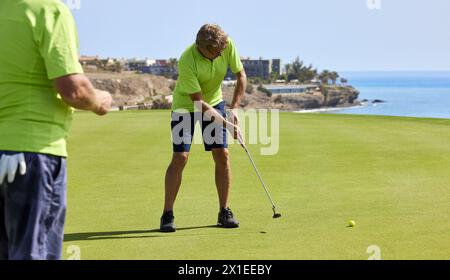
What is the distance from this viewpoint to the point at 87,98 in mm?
3621

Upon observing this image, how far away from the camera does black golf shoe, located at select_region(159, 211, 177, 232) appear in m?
7.07

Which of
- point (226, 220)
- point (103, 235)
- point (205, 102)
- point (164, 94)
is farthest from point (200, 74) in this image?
point (164, 94)

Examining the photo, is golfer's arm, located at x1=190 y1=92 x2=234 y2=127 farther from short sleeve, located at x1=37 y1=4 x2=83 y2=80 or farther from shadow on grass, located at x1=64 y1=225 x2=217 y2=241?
short sleeve, located at x1=37 y1=4 x2=83 y2=80

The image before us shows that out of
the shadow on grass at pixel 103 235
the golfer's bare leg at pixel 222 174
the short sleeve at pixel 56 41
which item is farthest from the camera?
the golfer's bare leg at pixel 222 174

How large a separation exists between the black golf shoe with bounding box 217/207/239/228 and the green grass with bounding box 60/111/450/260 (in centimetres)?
12

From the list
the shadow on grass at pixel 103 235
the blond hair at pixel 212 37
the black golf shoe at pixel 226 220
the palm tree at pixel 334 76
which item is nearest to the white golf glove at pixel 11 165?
the shadow on grass at pixel 103 235

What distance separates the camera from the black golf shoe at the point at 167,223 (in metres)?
7.07

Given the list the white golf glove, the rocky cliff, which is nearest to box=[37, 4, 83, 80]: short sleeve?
the white golf glove

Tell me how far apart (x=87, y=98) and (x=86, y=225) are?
3.88 m

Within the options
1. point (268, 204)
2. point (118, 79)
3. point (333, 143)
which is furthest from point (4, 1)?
point (118, 79)

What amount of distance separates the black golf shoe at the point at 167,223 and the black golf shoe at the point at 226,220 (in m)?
0.40

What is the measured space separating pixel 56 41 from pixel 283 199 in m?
5.30

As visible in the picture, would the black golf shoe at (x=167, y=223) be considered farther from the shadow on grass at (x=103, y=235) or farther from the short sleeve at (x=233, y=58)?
the short sleeve at (x=233, y=58)
